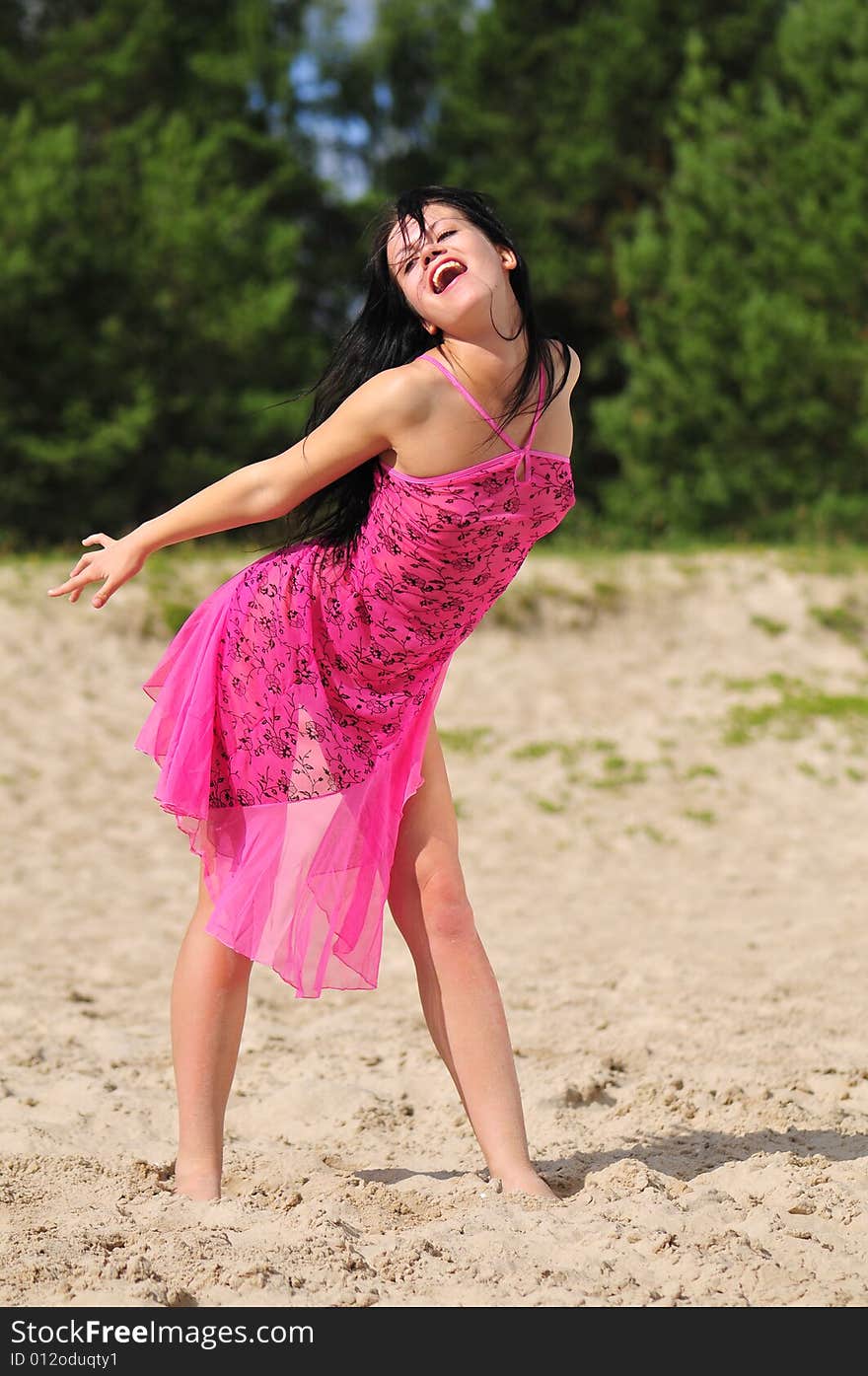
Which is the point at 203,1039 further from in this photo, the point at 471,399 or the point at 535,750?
the point at 535,750

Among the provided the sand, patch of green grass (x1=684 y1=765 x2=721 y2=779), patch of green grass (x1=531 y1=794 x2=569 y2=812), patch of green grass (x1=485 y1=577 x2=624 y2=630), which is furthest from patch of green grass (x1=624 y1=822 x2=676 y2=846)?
patch of green grass (x1=485 y1=577 x2=624 y2=630)

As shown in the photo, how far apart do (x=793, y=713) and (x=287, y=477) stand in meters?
6.20

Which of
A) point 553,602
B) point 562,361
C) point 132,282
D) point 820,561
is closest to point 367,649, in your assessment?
point 562,361

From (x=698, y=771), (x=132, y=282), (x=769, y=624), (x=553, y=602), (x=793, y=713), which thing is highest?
(x=132, y=282)

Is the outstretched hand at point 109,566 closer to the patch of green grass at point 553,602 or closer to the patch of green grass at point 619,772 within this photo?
the patch of green grass at point 619,772

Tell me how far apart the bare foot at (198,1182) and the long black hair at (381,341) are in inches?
42.5

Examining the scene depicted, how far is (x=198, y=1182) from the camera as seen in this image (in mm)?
2355

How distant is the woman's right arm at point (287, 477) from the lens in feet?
6.74

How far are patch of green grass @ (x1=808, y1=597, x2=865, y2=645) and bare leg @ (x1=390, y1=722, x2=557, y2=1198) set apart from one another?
22.8 ft

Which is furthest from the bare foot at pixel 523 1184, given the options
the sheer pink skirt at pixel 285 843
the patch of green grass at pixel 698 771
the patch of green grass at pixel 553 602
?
the patch of green grass at pixel 553 602

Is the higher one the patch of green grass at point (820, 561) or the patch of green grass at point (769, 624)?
the patch of green grass at point (820, 561)

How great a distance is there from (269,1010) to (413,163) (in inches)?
722

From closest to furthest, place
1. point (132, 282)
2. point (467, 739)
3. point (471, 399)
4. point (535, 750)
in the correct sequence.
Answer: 1. point (471, 399)
2. point (535, 750)
3. point (467, 739)
4. point (132, 282)

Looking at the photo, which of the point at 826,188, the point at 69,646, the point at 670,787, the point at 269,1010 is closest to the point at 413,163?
the point at 826,188
